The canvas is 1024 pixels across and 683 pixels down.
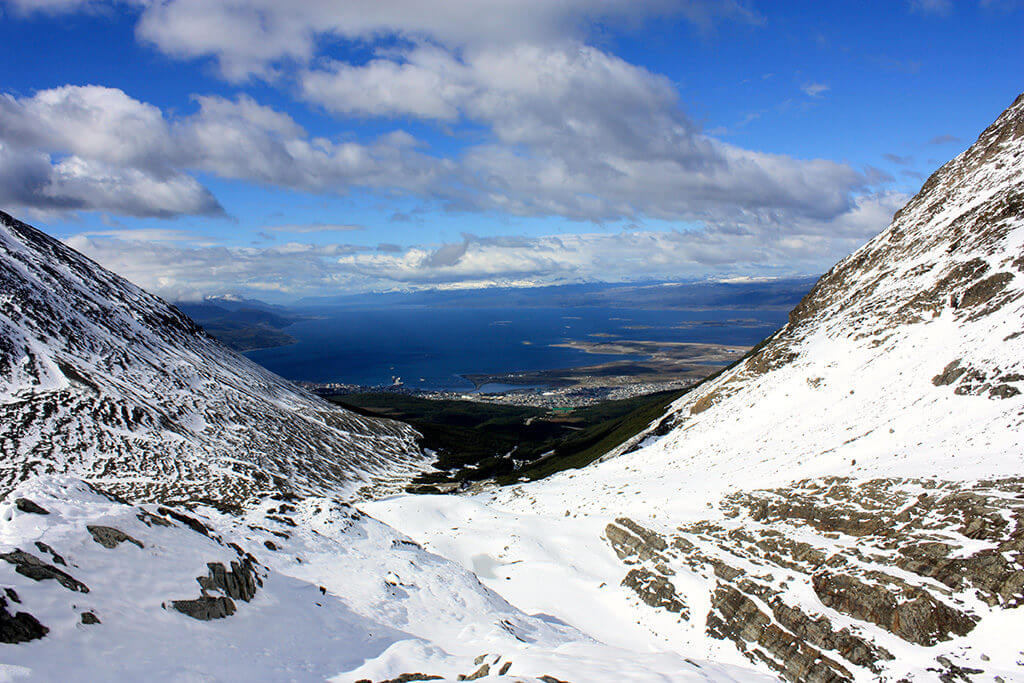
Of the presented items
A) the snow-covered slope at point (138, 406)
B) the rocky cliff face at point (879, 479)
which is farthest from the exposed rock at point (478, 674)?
the snow-covered slope at point (138, 406)

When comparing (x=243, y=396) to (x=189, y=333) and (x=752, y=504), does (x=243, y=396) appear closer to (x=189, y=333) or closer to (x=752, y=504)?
(x=189, y=333)

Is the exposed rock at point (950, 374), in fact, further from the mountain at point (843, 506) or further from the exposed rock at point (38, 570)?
the exposed rock at point (38, 570)

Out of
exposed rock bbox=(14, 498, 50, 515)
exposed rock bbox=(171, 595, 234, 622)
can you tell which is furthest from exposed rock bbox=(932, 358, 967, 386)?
exposed rock bbox=(14, 498, 50, 515)

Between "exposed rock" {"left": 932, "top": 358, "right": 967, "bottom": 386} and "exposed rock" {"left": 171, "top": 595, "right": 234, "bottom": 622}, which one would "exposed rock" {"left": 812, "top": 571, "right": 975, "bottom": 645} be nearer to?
"exposed rock" {"left": 932, "top": 358, "right": 967, "bottom": 386}

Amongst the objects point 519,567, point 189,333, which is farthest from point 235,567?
point 189,333

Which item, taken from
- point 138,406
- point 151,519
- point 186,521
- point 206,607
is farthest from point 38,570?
point 138,406

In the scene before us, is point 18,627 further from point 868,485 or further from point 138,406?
point 138,406
